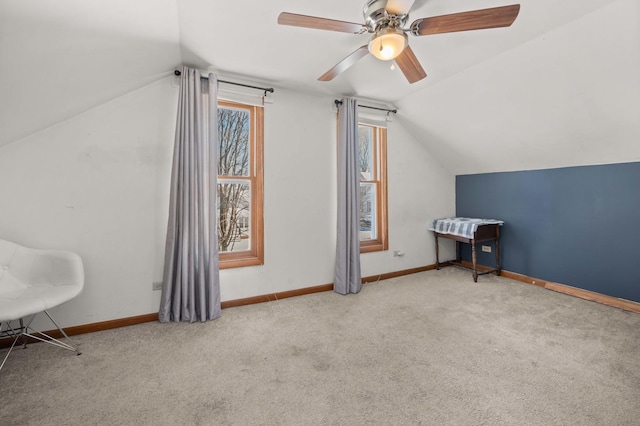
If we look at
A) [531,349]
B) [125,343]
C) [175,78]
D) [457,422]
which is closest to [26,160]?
[175,78]

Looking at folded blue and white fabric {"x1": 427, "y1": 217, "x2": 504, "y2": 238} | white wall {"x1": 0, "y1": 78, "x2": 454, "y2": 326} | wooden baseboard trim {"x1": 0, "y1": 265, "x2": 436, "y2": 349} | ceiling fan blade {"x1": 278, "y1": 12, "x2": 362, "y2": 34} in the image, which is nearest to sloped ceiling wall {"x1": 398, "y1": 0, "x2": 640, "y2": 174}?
folded blue and white fabric {"x1": 427, "y1": 217, "x2": 504, "y2": 238}

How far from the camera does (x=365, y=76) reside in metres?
2.92

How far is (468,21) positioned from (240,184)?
245 cm

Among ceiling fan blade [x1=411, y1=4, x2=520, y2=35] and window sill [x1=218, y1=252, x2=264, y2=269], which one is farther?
window sill [x1=218, y1=252, x2=264, y2=269]

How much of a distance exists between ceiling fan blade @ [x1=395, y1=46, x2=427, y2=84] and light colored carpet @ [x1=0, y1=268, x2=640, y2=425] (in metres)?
2.06

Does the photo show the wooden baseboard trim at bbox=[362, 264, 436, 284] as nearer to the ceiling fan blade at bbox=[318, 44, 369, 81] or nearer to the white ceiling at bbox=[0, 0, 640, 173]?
the white ceiling at bbox=[0, 0, 640, 173]

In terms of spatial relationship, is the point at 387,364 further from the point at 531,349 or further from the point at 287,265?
the point at 287,265

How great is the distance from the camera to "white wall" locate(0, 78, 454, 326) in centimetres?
224

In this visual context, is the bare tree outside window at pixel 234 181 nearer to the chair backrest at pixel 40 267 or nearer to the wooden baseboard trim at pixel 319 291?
the wooden baseboard trim at pixel 319 291

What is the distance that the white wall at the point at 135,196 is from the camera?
224cm

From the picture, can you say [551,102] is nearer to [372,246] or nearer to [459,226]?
[459,226]

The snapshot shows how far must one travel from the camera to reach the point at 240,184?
3.16m

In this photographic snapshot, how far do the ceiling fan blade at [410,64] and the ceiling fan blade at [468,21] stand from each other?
19cm

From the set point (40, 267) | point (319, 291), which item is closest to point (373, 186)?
point (319, 291)
